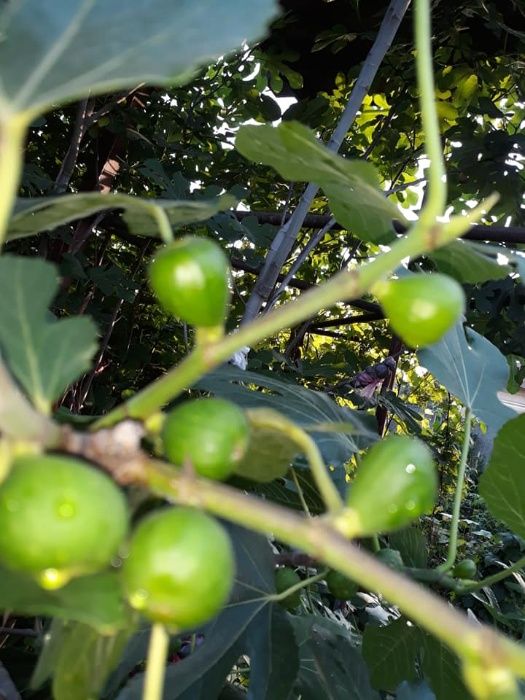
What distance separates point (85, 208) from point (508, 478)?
65cm

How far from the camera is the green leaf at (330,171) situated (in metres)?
0.63

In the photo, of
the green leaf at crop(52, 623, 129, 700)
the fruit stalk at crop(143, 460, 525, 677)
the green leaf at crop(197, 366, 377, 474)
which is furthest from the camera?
the green leaf at crop(197, 366, 377, 474)

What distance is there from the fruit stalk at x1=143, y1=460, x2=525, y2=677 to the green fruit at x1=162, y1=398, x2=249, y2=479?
4 centimetres

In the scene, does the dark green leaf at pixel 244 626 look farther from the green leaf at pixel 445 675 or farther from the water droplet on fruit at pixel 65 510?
the water droplet on fruit at pixel 65 510

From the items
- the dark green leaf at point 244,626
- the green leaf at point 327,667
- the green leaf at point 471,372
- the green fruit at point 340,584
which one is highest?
the green leaf at point 471,372

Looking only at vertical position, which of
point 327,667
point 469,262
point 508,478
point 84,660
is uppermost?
point 469,262

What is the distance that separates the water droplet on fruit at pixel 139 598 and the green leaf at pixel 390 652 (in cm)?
97

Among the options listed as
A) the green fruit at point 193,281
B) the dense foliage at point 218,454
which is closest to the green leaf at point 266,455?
the dense foliage at point 218,454

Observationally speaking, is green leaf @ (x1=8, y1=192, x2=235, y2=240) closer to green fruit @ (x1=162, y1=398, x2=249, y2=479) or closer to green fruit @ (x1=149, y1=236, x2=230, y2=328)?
green fruit @ (x1=149, y1=236, x2=230, y2=328)

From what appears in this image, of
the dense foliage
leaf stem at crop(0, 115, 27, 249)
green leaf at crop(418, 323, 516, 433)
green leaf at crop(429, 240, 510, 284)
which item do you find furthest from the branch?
leaf stem at crop(0, 115, 27, 249)

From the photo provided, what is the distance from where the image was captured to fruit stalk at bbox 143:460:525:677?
317mm

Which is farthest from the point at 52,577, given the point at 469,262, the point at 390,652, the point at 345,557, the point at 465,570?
the point at 390,652

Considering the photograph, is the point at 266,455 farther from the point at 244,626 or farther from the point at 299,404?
the point at 244,626

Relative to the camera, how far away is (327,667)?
1.33 m
